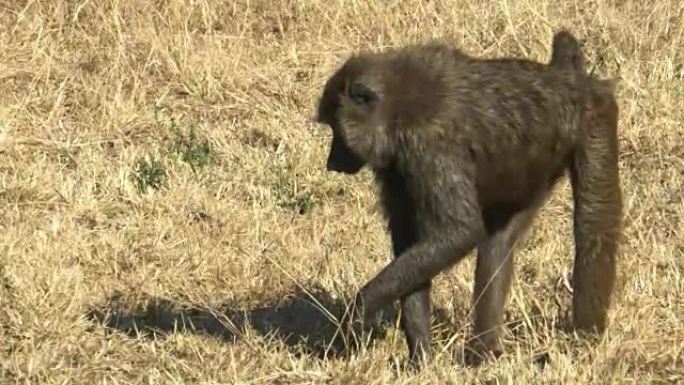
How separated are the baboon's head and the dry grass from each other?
2.59ft

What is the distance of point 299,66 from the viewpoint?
9.91m

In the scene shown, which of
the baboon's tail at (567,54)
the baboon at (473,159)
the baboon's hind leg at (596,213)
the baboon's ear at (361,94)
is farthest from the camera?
the baboon's tail at (567,54)

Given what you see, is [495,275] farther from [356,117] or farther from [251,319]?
[251,319]

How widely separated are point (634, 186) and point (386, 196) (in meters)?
2.67

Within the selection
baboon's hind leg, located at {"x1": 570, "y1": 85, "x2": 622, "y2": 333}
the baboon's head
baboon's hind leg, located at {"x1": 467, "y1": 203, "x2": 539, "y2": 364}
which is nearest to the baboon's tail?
baboon's hind leg, located at {"x1": 570, "y1": 85, "x2": 622, "y2": 333}

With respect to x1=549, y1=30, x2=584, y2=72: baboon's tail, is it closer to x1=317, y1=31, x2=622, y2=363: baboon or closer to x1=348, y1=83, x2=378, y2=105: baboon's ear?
x1=317, y1=31, x2=622, y2=363: baboon

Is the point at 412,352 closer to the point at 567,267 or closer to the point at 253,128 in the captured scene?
the point at 567,267

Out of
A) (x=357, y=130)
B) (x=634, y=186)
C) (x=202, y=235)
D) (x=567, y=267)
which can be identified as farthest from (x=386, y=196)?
(x=634, y=186)

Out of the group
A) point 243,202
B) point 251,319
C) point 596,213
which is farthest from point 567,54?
point 243,202

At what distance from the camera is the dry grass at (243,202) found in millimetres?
6078

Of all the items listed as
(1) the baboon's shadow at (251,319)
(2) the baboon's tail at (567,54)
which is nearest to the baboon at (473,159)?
(2) the baboon's tail at (567,54)

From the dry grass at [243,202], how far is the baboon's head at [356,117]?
790 millimetres

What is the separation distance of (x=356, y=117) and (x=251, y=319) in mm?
1291

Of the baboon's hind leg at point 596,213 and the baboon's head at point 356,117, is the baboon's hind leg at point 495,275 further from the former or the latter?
the baboon's head at point 356,117
